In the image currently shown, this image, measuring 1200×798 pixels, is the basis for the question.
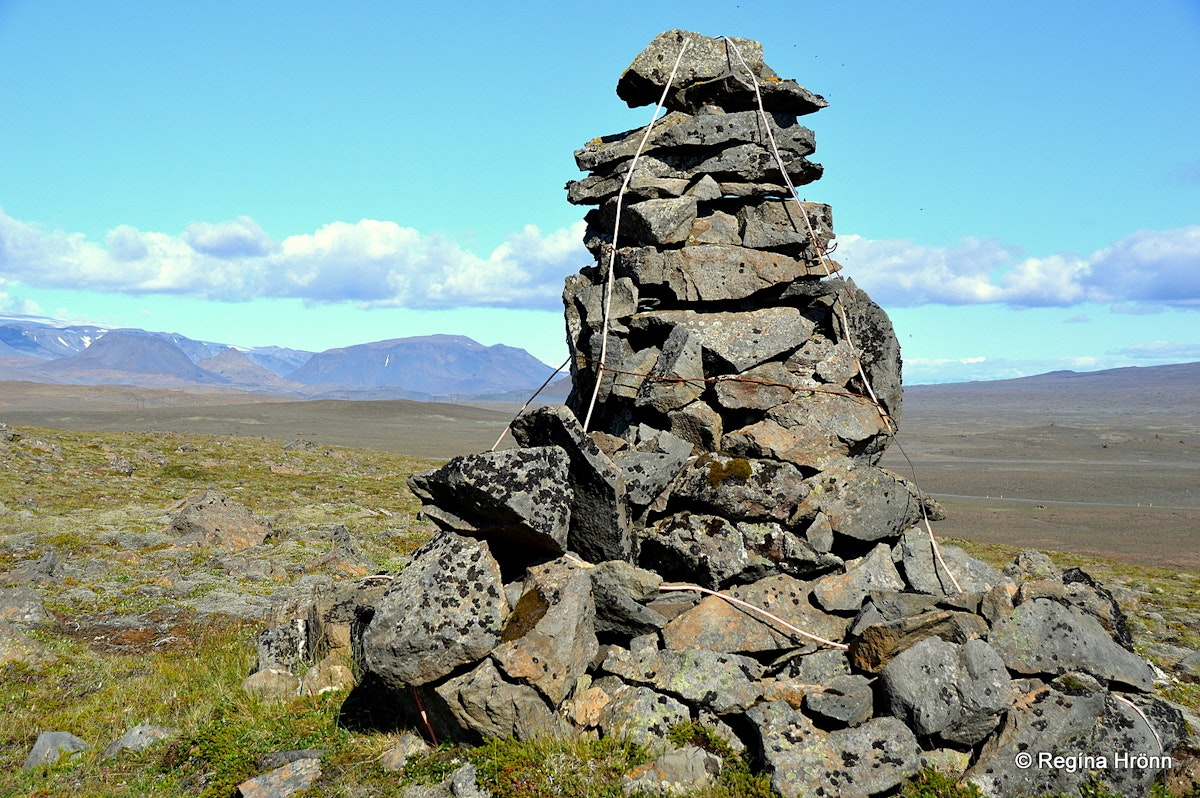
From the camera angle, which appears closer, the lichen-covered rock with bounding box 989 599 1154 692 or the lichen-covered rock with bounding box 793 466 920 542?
the lichen-covered rock with bounding box 989 599 1154 692

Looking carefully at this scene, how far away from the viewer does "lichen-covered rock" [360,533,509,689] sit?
8.43 metres

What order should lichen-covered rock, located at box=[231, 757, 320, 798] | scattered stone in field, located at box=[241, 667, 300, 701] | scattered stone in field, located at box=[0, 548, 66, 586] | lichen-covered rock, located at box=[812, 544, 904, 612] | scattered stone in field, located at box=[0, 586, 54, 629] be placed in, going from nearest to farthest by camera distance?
lichen-covered rock, located at box=[231, 757, 320, 798] < lichen-covered rock, located at box=[812, 544, 904, 612] < scattered stone in field, located at box=[241, 667, 300, 701] < scattered stone in field, located at box=[0, 586, 54, 629] < scattered stone in field, located at box=[0, 548, 66, 586]

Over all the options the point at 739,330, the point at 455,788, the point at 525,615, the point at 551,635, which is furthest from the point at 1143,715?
the point at 455,788

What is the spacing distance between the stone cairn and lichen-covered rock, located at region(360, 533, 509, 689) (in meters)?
0.03

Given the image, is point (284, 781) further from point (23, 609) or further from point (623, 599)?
point (23, 609)

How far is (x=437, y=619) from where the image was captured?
8562mm

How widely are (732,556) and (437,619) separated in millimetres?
3521

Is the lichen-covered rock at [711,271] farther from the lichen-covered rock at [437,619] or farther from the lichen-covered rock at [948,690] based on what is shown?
the lichen-covered rock at [948,690]

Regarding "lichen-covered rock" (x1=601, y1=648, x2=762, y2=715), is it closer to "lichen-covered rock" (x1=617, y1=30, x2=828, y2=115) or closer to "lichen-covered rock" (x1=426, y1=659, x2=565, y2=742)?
"lichen-covered rock" (x1=426, y1=659, x2=565, y2=742)

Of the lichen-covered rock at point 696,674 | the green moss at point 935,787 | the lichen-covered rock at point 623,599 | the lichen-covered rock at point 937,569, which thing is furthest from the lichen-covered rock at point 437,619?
the lichen-covered rock at point 937,569

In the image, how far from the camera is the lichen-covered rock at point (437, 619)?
8430 mm

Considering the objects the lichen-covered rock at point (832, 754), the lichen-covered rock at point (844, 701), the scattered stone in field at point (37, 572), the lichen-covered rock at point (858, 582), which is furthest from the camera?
the scattered stone in field at point (37, 572)

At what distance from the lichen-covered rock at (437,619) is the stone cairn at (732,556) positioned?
0.03m

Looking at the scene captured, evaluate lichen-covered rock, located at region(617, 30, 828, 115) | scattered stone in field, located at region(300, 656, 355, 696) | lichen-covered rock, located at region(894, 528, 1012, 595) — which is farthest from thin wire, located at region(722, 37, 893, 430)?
scattered stone in field, located at region(300, 656, 355, 696)
